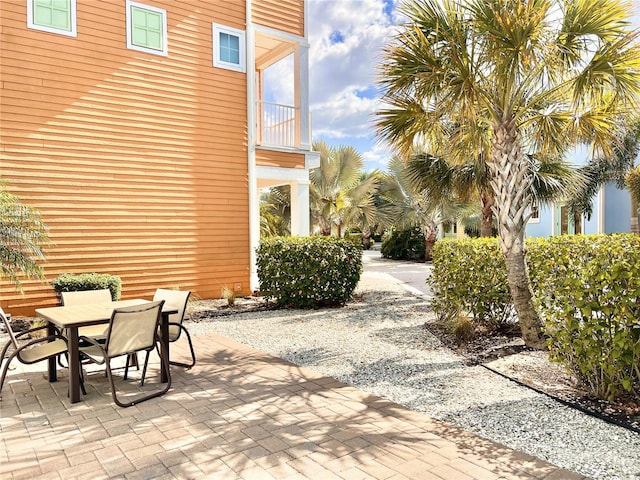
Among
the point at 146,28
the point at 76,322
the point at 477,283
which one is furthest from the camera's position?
the point at 146,28

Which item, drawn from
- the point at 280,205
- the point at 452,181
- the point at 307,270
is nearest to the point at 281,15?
the point at 452,181

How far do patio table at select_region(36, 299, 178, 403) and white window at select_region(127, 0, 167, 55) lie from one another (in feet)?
20.7

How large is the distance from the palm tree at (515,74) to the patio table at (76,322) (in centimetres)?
419

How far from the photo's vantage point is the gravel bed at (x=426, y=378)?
10.3 ft

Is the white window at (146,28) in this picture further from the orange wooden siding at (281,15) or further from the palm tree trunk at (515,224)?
the palm tree trunk at (515,224)

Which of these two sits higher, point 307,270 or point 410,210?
point 410,210

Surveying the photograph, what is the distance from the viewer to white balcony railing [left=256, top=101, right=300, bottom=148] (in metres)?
11.2

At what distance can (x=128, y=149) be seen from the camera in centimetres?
920

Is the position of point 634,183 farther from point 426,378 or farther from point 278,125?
point 426,378

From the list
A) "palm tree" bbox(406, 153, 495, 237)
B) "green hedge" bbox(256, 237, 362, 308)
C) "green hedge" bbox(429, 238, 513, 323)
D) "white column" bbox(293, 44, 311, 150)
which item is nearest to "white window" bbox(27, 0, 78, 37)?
"white column" bbox(293, 44, 311, 150)

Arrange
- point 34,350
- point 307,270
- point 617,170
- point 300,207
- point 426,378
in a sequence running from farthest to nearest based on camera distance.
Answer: point 617,170 < point 300,207 < point 307,270 < point 426,378 < point 34,350

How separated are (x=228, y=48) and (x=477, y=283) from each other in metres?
7.82

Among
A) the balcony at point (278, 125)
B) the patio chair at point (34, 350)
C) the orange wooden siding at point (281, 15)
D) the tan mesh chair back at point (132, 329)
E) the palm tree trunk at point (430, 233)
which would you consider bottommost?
the patio chair at point (34, 350)

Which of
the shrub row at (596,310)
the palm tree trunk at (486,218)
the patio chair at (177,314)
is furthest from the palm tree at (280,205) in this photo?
the shrub row at (596,310)
